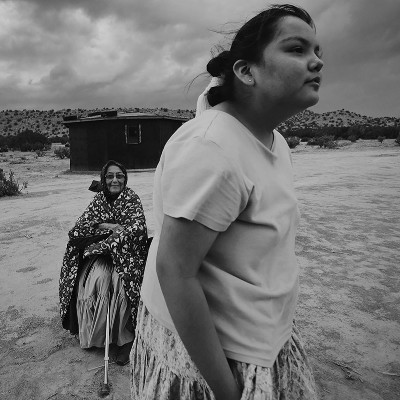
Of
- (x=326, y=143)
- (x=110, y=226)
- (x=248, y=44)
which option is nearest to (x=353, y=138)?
(x=326, y=143)

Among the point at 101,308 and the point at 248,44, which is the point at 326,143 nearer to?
the point at 101,308

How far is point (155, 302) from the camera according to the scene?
1034 millimetres

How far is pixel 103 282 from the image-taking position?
309cm

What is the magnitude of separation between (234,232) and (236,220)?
0.10 feet

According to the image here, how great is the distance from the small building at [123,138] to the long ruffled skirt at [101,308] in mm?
14329

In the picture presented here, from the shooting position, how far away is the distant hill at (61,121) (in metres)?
51.9

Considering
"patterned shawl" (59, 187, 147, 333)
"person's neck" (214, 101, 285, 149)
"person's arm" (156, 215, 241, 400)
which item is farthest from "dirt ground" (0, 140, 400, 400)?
"person's neck" (214, 101, 285, 149)

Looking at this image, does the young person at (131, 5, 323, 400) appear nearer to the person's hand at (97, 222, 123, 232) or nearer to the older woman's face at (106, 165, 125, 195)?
the person's hand at (97, 222, 123, 232)

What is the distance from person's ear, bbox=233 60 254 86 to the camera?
0.94 metres

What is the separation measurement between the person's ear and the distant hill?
4480 cm

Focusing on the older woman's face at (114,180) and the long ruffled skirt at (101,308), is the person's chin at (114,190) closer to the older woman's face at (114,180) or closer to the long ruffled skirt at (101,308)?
the older woman's face at (114,180)

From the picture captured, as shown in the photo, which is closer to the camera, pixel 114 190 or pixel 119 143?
pixel 114 190

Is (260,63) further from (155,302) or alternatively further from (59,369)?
(59,369)

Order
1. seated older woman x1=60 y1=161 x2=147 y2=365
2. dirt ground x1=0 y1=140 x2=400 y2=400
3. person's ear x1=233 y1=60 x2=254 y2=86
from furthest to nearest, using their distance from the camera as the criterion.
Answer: seated older woman x1=60 y1=161 x2=147 y2=365
dirt ground x1=0 y1=140 x2=400 y2=400
person's ear x1=233 y1=60 x2=254 y2=86
